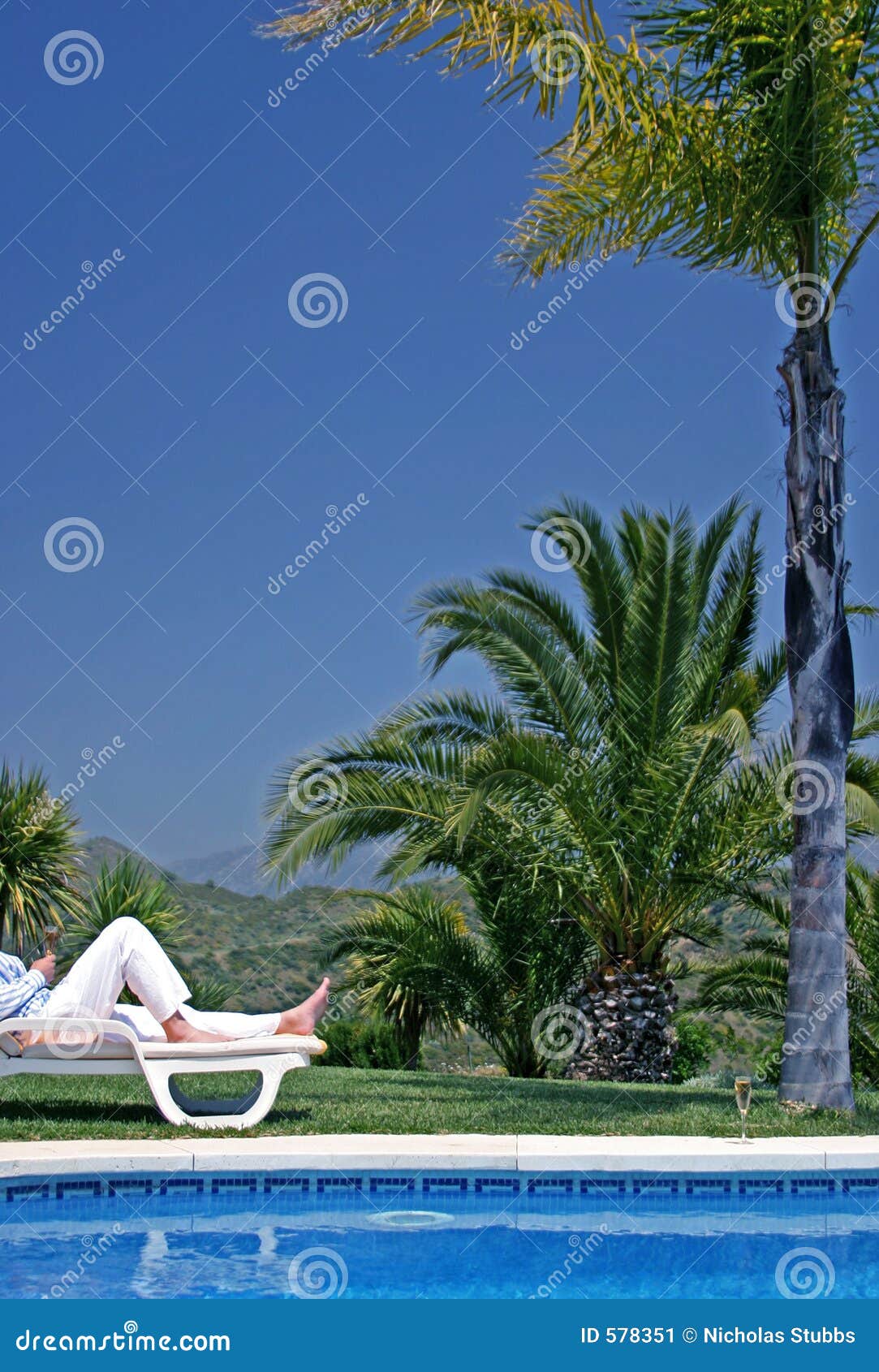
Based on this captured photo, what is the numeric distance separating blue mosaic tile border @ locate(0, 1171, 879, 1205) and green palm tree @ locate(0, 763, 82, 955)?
8034 mm

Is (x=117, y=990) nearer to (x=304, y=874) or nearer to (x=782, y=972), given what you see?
(x=304, y=874)

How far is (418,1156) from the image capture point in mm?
5609

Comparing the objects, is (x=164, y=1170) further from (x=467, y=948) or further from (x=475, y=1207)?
(x=467, y=948)

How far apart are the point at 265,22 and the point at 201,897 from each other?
65.4 feet

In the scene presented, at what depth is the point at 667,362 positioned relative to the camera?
15.8 m

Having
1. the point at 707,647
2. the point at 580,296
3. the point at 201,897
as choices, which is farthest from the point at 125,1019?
the point at 201,897

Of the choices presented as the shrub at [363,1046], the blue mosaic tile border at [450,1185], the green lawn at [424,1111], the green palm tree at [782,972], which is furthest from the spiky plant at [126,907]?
the blue mosaic tile border at [450,1185]

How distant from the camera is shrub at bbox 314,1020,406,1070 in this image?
43.2ft

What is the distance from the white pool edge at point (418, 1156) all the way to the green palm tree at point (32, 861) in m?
7.45

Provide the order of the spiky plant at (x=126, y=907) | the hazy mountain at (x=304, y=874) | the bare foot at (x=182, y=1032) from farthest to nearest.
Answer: the spiky plant at (x=126, y=907), the hazy mountain at (x=304, y=874), the bare foot at (x=182, y=1032)

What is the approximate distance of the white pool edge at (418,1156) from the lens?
548 centimetres

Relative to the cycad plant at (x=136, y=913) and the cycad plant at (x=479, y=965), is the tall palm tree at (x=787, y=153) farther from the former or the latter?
the cycad plant at (x=136, y=913)

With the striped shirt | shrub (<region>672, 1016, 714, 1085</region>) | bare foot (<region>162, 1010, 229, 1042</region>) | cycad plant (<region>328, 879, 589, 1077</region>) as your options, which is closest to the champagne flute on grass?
bare foot (<region>162, 1010, 229, 1042</region>)

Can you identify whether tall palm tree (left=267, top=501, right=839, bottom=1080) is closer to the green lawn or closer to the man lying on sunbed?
the green lawn
